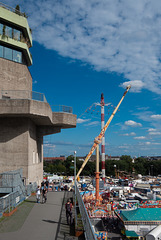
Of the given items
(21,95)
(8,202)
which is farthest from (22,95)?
(8,202)

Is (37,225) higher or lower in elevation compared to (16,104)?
lower

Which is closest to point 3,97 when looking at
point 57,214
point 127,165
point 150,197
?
point 57,214

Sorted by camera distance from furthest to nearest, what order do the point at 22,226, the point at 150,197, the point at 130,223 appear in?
the point at 150,197
the point at 130,223
the point at 22,226

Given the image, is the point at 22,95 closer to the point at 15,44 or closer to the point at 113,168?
the point at 15,44

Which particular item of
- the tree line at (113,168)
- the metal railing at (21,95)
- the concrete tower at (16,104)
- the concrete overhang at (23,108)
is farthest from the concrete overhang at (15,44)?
the tree line at (113,168)

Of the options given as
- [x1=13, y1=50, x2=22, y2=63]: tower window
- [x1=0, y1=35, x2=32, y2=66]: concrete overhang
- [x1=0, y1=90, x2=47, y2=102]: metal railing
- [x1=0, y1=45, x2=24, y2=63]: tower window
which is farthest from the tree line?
[x1=0, y1=90, x2=47, y2=102]: metal railing

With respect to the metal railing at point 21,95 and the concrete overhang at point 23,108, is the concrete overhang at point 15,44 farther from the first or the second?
the concrete overhang at point 23,108

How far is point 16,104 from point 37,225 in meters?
11.1

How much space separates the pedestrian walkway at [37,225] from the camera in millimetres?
9195

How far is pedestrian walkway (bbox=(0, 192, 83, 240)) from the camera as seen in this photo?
9.20 m

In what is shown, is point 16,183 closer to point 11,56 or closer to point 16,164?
point 16,164

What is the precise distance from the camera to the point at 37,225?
422 inches

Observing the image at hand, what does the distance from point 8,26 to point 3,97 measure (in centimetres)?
824

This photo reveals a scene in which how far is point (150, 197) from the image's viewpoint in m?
36.8
